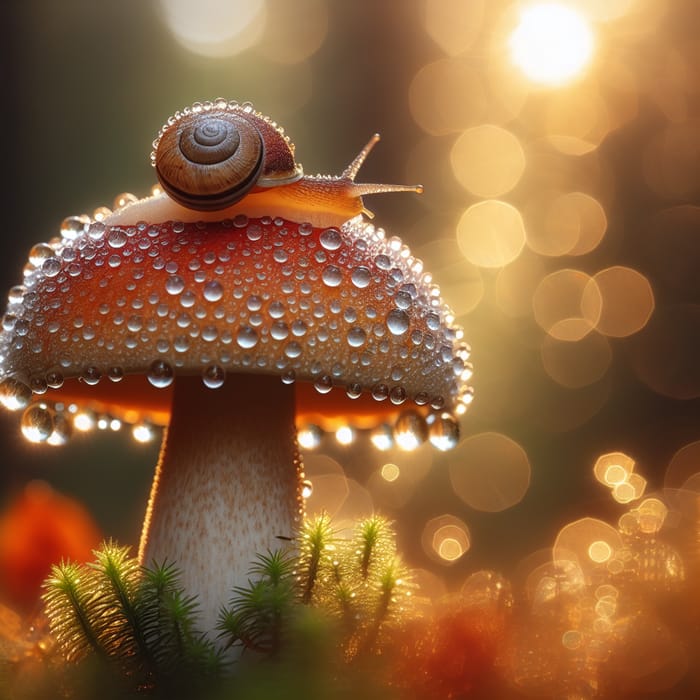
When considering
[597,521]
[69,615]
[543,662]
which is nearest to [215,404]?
[69,615]

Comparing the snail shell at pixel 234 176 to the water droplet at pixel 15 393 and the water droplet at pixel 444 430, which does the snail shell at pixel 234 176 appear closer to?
the water droplet at pixel 15 393

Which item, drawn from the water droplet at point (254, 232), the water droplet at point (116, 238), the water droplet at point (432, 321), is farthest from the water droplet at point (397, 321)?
the water droplet at point (116, 238)

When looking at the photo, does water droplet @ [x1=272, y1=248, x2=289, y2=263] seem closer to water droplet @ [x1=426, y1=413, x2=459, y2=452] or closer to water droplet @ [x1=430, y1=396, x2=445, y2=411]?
water droplet @ [x1=430, y1=396, x2=445, y2=411]

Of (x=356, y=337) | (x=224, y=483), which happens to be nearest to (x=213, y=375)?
(x=356, y=337)

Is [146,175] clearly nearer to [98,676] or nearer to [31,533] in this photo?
[31,533]

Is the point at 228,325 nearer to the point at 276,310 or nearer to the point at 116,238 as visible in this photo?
the point at 276,310

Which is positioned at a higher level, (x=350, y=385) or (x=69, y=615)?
(x=350, y=385)
